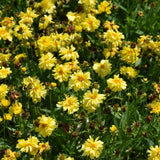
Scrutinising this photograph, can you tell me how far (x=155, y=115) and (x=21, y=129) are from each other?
119 cm

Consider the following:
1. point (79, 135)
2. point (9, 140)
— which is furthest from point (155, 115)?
point (9, 140)

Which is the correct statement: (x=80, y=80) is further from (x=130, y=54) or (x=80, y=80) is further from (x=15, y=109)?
(x=130, y=54)

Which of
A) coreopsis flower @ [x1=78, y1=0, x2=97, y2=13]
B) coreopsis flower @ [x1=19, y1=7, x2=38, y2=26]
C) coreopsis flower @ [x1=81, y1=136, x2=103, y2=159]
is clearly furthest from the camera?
coreopsis flower @ [x1=78, y1=0, x2=97, y2=13]

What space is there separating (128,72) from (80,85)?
691mm

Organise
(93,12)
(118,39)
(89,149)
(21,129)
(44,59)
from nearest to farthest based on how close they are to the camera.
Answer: (89,149)
(21,129)
(44,59)
(118,39)
(93,12)

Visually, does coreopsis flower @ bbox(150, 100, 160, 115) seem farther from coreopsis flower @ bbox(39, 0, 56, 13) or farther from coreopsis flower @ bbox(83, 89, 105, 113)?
coreopsis flower @ bbox(39, 0, 56, 13)

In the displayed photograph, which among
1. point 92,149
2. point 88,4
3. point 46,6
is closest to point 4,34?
point 46,6

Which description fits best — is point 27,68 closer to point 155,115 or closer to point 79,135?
point 79,135

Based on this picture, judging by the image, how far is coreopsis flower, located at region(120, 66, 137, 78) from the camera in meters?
3.15

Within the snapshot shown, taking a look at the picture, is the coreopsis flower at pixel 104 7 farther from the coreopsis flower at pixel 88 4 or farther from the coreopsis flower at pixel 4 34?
the coreopsis flower at pixel 4 34

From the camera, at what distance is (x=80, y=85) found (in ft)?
8.71

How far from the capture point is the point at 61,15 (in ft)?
13.0

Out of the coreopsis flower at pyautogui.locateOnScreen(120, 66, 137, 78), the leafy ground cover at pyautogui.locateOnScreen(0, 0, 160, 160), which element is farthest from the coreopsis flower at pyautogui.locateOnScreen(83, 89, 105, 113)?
the coreopsis flower at pyautogui.locateOnScreen(120, 66, 137, 78)

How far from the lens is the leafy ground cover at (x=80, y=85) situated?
2.61 meters
